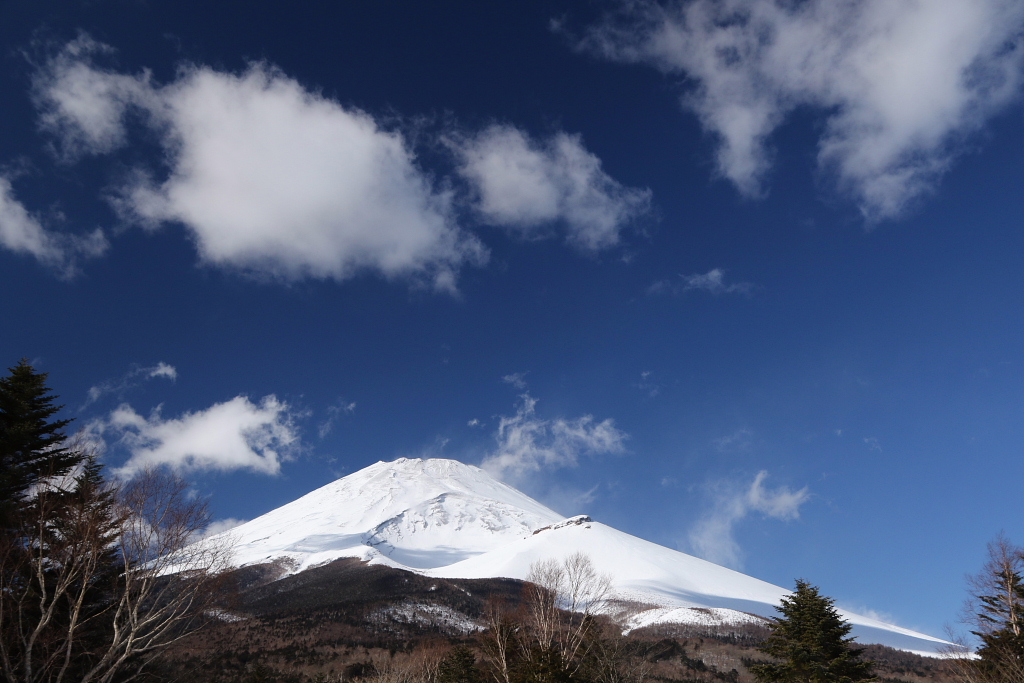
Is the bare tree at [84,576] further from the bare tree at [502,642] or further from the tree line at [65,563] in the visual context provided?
the bare tree at [502,642]

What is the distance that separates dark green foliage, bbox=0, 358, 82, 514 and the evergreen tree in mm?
34767

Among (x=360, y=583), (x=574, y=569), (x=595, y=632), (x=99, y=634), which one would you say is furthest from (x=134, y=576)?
(x=360, y=583)

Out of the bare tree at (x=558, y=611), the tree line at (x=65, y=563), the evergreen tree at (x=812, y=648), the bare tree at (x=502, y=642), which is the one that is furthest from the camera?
the bare tree at (x=502, y=642)

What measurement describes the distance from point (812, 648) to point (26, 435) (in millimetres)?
37738

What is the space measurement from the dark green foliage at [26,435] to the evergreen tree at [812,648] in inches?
1369

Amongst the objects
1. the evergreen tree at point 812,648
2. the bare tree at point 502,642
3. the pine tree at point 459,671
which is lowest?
the pine tree at point 459,671

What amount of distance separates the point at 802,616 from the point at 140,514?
1320 inches

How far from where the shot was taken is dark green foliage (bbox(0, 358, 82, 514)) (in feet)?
64.5

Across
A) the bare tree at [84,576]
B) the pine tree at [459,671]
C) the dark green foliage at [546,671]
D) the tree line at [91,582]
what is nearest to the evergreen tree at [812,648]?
the tree line at [91,582]

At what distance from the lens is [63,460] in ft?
68.5

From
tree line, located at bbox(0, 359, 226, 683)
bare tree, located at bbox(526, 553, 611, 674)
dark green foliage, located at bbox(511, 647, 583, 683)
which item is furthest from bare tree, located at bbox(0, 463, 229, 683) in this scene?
bare tree, located at bbox(526, 553, 611, 674)

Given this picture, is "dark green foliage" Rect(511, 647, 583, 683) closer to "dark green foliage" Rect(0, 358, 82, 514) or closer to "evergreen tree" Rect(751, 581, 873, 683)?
"evergreen tree" Rect(751, 581, 873, 683)

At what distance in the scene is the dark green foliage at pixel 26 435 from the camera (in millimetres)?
19656

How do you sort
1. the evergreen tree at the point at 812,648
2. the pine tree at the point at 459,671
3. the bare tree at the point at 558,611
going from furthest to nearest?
the pine tree at the point at 459,671, the bare tree at the point at 558,611, the evergreen tree at the point at 812,648
